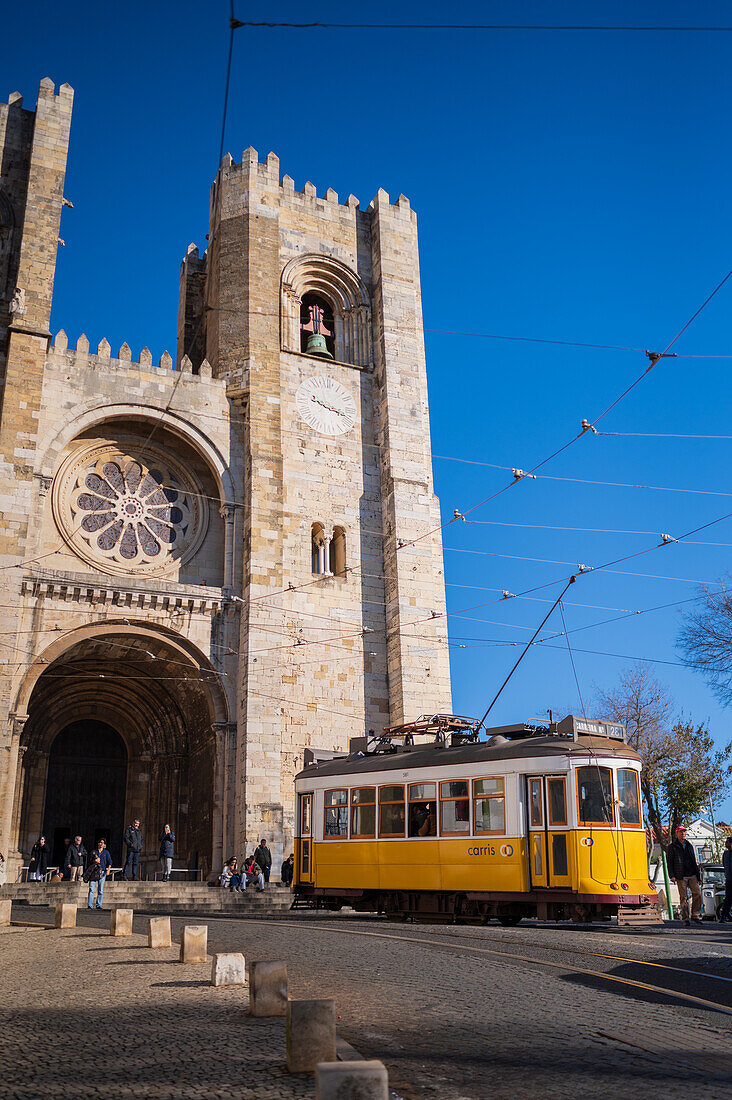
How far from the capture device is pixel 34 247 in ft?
78.6

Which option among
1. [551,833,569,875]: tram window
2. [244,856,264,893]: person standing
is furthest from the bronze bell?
[551,833,569,875]: tram window

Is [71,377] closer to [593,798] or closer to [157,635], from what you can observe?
[157,635]

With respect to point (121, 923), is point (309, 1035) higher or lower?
lower

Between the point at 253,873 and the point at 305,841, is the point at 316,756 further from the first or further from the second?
the point at 253,873

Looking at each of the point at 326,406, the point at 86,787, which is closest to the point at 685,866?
the point at 326,406

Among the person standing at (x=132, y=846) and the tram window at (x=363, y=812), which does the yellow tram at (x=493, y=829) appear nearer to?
the tram window at (x=363, y=812)

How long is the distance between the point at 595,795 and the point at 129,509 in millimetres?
15226

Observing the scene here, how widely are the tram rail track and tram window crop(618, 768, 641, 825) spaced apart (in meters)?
3.16

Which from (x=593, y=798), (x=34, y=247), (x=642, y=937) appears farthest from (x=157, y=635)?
(x=642, y=937)

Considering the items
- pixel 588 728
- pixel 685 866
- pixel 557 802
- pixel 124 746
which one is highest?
pixel 124 746

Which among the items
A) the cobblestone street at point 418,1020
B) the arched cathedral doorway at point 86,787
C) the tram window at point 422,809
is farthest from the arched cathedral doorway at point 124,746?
the cobblestone street at point 418,1020

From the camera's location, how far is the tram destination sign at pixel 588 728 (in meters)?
13.7

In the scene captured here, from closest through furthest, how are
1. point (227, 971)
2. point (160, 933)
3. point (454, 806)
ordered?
point (227, 971) < point (160, 933) < point (454, 806)

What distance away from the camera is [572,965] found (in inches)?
→ 334
